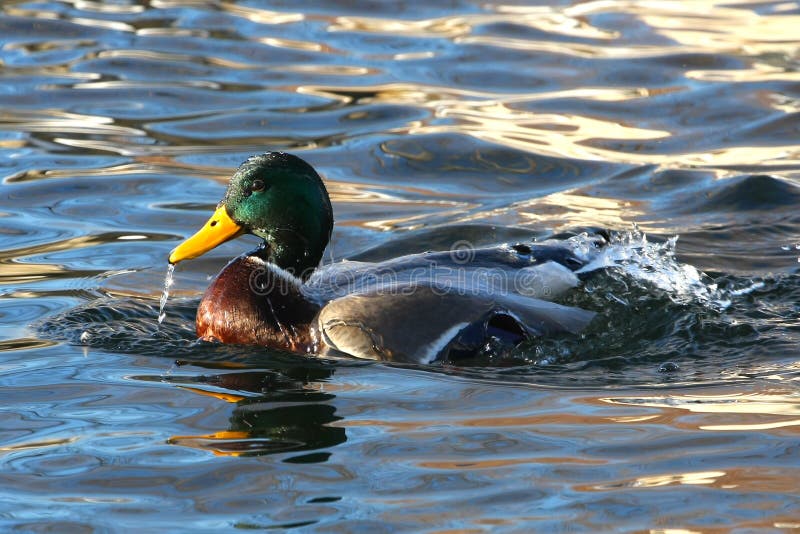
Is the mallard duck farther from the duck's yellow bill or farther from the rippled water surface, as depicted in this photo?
the rippled water surface

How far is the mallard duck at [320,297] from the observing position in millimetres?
6039

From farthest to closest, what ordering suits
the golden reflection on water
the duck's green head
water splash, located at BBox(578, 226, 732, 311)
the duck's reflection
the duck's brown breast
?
water splash, located at BBox(578, 226, 732, 311) < the duck's green head < the duck's brown breast < the golden reflection on water < the duck's reflection

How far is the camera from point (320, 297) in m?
6.34

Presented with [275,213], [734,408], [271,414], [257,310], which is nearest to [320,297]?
[257,310]

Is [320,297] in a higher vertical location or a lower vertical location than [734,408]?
higher

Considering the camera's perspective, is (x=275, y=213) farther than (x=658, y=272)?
No

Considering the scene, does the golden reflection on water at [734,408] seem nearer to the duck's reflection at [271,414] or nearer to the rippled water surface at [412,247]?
the rippled water surface at [412,247]

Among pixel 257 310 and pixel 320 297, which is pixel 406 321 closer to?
pixel 320 297

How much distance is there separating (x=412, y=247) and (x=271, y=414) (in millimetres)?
2920

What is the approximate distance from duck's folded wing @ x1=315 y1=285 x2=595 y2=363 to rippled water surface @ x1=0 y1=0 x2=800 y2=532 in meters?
0.10

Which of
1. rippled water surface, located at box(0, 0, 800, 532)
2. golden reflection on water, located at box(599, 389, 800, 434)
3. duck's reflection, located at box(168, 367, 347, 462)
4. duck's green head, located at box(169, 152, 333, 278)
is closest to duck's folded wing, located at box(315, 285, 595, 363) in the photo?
rippled water surface, located at box(0, 0, 800, 532)

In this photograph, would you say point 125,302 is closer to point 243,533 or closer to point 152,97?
point 243,533

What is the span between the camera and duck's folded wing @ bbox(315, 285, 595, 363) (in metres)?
5.99

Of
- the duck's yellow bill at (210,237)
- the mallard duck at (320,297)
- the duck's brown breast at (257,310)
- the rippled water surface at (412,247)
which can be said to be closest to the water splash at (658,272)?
the rippled water surface at (412,247)
